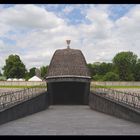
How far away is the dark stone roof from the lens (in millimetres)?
39188

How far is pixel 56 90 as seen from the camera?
43.6m

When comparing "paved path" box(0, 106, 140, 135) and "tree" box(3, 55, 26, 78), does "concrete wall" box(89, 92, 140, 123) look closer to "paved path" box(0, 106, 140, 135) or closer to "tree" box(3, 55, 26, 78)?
"paved path" box(0, 106, 140, 135)

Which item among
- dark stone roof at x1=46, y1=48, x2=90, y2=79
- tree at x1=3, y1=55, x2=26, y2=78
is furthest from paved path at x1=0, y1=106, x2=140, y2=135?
tree at x1=3, y1=55, x2=26, y2=78

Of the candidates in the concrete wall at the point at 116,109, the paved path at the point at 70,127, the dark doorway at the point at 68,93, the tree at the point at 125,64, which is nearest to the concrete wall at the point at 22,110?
the paved path at the point at 70,127

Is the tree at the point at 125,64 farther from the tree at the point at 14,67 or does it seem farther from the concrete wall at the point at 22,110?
the concrete wall at the point at 22,110

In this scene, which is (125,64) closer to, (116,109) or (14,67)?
(14,67)

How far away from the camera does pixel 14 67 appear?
99.6m

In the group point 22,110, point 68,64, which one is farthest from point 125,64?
point 22,110

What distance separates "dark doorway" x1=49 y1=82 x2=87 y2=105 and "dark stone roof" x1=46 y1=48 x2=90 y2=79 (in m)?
2.02

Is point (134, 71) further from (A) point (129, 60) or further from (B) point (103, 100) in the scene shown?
(B) point (103, 100)

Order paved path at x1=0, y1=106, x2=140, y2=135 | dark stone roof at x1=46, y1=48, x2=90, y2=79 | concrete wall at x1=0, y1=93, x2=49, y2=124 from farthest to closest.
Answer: dark stone roof at x1=46, y1=48, x2=90, y2=79 → concrete wall at x1=0, y1=93, x2=49, y2=124 → paved path at x1=0, y1=106, x2=140, y2=135

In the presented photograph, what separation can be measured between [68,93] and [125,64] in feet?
244

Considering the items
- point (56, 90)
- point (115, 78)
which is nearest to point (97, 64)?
point (115, 78)
